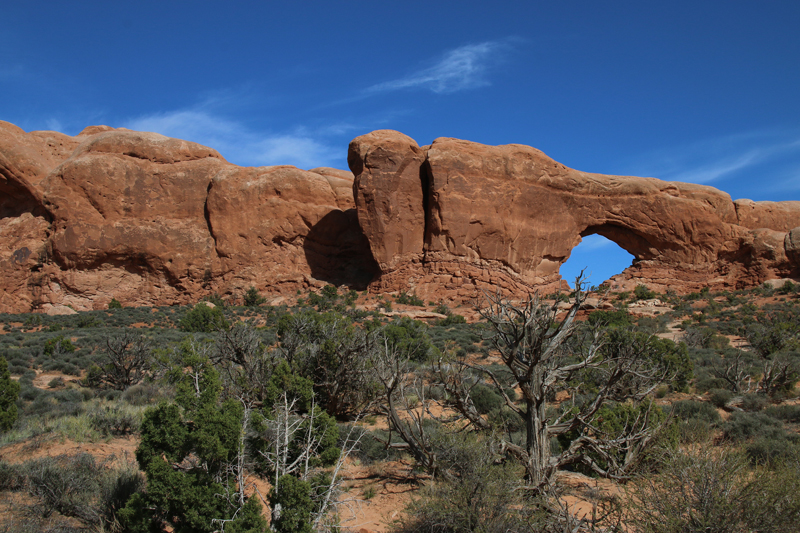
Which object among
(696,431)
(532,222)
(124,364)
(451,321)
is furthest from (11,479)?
(532,222)

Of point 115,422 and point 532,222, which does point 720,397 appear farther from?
point 532,222

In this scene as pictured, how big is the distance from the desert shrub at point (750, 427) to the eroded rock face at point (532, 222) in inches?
677

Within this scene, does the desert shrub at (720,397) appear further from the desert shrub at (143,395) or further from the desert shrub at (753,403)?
the desert shrub at (143,395)

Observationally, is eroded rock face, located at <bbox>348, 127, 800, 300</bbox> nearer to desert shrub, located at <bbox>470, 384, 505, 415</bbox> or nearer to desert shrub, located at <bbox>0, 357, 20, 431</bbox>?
desert shrub, located at <bbox>470, 384, 505, 415</bbox>

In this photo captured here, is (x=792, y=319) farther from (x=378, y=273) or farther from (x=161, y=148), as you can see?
(x=161, y=148)

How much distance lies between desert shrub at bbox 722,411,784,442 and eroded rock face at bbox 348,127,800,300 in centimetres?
1720

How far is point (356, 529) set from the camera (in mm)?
5555

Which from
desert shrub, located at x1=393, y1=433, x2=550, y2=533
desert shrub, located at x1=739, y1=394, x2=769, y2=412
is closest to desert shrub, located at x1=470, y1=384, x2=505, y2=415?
desert shrub, located at x1=393, y1=433, x2=550, y2=533

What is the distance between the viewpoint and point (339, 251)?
31672 millimetres

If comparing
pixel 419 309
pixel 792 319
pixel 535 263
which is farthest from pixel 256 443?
pixel 535 263

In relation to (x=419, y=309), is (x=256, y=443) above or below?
below

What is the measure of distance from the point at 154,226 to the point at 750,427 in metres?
28.7

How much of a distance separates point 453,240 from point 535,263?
5.16m

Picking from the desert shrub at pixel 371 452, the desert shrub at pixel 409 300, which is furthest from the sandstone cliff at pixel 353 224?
the desert shrub at pixel 371 452
